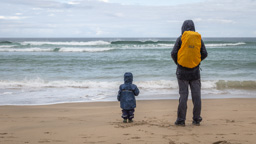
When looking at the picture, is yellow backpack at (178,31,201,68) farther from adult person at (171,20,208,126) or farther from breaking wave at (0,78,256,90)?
breaking wave at (0,78,256,90)

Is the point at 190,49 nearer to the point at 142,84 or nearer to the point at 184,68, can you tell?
the point at 184,68

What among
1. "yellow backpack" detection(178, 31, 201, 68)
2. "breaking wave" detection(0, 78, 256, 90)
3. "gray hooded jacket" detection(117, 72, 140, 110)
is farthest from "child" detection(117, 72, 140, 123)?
"breaking wave" detection(0, 78, 256, 90)

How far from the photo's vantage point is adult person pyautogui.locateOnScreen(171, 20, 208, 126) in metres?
4.22

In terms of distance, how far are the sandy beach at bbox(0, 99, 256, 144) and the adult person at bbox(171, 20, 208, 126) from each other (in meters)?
0.36

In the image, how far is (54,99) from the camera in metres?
8.16

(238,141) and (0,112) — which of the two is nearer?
(238,141)

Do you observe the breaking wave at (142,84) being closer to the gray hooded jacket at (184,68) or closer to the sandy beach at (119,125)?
the sandy beach at (119,125)

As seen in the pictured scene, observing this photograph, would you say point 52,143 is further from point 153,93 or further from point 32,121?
point 153,93

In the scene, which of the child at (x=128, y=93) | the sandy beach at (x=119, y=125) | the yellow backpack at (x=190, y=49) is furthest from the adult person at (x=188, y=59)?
the child at (x=128, y=93)

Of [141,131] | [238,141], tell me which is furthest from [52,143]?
[238,141]

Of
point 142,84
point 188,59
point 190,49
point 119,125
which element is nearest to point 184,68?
point 188,59

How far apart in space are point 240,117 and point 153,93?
13.4 feet

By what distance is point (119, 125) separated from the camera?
187 inches

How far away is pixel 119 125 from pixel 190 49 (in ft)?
5.48
